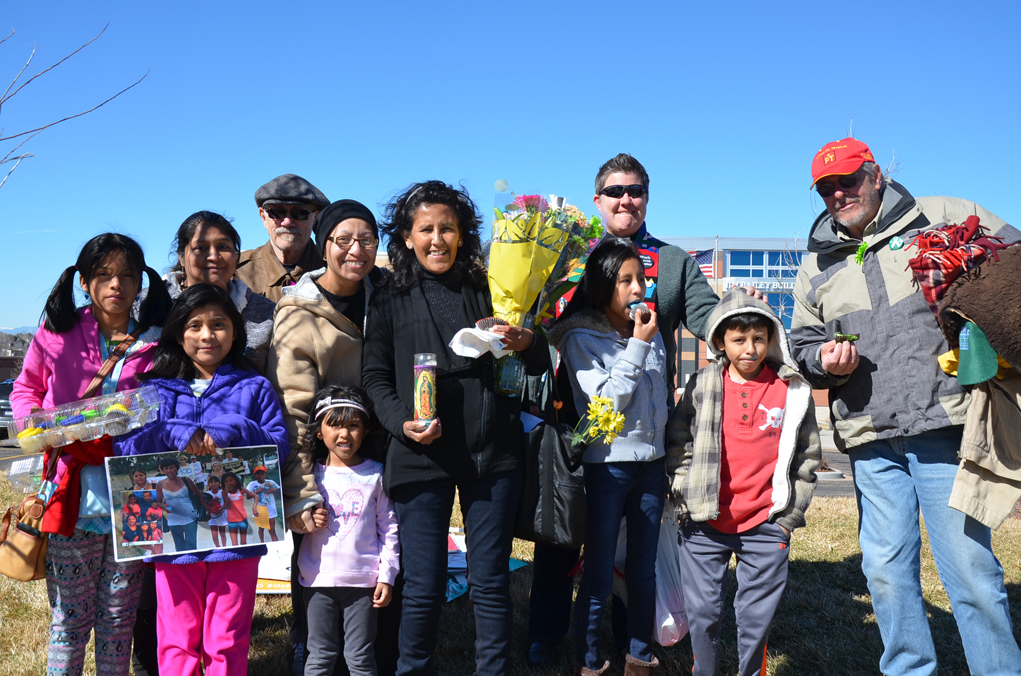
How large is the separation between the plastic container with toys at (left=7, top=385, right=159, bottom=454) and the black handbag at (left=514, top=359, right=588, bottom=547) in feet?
5.10

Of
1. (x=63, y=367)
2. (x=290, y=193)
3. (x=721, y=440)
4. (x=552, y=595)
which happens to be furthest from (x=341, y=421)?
(x=290, y=193)

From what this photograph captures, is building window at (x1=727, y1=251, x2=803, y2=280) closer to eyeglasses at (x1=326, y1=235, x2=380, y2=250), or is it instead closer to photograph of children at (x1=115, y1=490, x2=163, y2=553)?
eyeglasses at (x1=326, y1=235, x2=380, y2=250)

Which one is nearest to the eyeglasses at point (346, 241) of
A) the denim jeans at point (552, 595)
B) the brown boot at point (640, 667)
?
the denim jeans at point (552, 595)

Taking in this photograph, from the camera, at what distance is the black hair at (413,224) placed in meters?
2.98

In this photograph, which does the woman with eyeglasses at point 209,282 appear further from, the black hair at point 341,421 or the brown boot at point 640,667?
the brown boot at point 640,667

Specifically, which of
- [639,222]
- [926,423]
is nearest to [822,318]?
[926,423]

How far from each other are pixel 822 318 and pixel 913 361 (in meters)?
0.49

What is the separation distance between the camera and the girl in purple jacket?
2.66 meters

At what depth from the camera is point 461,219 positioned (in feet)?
9.87

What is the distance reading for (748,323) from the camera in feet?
10.2

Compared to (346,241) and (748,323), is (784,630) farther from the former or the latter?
(346,241)

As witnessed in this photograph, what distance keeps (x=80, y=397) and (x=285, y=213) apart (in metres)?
1.69

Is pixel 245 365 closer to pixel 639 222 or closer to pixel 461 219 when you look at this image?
pixel 461 219

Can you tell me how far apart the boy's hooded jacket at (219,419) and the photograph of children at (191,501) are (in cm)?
5
